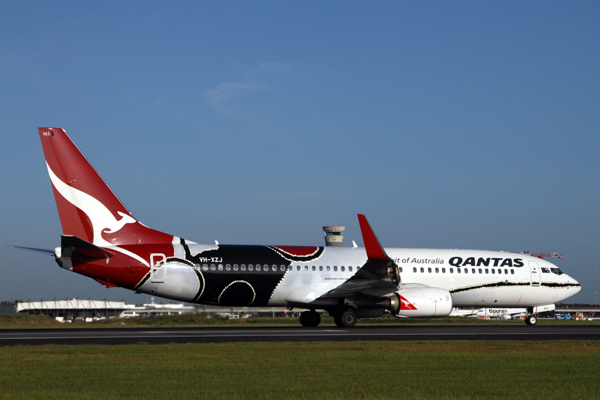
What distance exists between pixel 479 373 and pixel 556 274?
74.4 ft

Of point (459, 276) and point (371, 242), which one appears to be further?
point (459, 276)

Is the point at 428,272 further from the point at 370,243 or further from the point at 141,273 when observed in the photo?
the point at 141,273

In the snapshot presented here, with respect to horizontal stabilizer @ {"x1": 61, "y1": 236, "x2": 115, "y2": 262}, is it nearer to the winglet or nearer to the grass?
the grass

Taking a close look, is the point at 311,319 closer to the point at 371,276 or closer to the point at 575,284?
the point at 371,276

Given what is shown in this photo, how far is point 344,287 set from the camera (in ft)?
88.9

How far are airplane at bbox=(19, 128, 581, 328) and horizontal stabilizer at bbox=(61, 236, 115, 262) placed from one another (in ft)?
0.11

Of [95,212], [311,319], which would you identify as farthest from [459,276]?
[95,212]

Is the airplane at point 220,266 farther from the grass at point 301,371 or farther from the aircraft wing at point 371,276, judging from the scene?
the grass at point 301,371

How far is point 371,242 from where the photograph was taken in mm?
24938

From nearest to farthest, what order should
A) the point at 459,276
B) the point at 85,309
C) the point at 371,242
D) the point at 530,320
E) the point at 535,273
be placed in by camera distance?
1. the point at 371,242
2. the point at 459,276
3. the point at 535,273
4. the point at 530,320
5. the point at 85,309

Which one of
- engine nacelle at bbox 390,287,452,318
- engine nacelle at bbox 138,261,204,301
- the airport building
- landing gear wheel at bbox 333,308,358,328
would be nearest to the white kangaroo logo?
engine nacelle at bbox 138,261,204,301

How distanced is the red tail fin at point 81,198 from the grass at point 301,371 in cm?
934

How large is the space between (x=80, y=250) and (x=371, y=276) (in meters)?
11.2

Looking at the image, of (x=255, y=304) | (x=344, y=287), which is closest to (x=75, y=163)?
(x=255, y=304)
